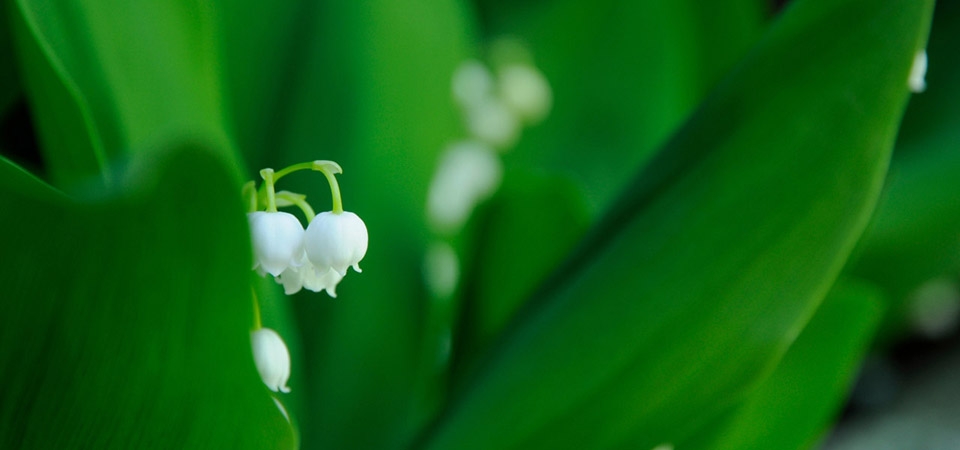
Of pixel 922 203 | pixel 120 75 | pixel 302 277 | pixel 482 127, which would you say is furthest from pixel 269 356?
pixel 922 203

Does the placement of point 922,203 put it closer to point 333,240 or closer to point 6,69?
point 333,240

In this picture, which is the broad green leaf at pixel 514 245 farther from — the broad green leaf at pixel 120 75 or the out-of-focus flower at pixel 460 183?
the broad green leaf at pixel 120 75

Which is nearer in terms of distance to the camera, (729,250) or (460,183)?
(729,250)

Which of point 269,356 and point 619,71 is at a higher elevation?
point 619,71

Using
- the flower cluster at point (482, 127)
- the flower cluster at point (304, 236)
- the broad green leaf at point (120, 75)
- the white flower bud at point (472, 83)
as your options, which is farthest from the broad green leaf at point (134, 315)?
the white flower bud at point (472, 83)

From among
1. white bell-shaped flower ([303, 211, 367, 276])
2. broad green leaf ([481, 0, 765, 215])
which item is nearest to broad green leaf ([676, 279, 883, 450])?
broad green leaf ([481, 0, 765, 215])

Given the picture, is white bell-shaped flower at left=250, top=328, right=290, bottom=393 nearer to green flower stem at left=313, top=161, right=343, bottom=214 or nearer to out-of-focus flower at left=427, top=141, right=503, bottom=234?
green flower stem at left=313, top=161, right=343, bottom=214
